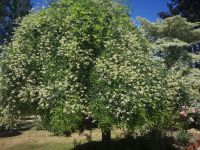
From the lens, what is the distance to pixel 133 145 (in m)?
22.7

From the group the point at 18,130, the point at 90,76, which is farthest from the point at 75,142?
the point at 18,130

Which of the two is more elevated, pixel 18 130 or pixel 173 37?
pixel 173 37

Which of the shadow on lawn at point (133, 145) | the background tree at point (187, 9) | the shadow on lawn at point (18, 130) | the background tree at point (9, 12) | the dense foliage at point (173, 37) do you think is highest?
the background tree at point (9, 12)

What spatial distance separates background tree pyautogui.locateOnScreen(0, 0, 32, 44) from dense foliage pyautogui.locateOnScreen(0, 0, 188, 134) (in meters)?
35.2

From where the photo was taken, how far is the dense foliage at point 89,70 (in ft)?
58.4

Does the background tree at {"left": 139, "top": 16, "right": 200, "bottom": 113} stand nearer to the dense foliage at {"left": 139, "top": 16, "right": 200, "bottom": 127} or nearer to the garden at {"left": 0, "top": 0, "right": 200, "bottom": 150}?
the dense foliage at {"left": 139, "top": 16, "right": 200, "bottom": 127}

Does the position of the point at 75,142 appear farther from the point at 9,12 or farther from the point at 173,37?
the point at 9,12

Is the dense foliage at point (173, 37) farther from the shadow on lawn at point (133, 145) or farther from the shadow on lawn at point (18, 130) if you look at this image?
the shadow on lawn at point (18, 130)

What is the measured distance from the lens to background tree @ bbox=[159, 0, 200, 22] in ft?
132

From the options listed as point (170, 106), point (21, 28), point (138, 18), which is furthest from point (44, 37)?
point (138, 18)

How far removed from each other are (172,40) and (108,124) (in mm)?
14453

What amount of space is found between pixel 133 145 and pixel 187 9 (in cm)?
2185

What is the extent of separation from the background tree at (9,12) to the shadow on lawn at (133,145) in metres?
34.3

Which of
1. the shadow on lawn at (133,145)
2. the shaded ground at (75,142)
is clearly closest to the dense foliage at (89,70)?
the shadow on lawn at (133,145)
